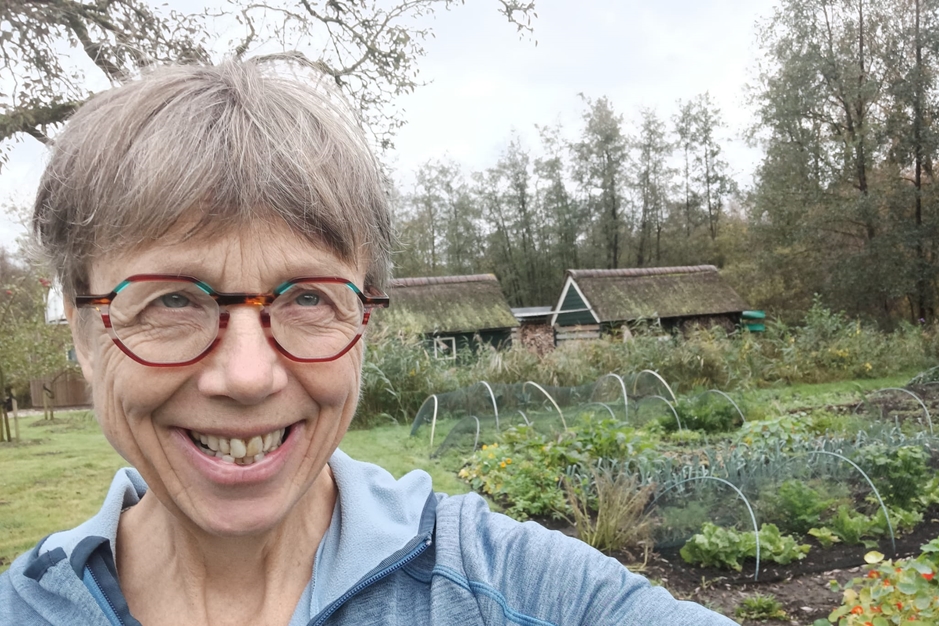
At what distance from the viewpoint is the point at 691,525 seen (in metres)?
4.59

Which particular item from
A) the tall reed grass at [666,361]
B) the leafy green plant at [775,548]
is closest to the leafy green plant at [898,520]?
the leafy green plant at [775,548]

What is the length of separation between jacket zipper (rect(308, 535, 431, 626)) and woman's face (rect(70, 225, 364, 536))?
0.55 ft

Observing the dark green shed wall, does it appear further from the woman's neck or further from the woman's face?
the woman's face

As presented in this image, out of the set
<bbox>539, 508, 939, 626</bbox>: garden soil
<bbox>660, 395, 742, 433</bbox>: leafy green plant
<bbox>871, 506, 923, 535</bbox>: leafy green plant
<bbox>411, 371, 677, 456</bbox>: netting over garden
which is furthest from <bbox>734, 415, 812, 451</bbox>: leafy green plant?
<bbox>411, 371, 677, 456</bbox>: netting over garden

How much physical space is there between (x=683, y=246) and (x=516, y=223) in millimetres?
9097

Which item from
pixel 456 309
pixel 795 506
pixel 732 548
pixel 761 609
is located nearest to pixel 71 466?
pixel 732 548

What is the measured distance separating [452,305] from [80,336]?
20074mm

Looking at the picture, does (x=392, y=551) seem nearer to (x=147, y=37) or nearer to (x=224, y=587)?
(x=224, y=587)

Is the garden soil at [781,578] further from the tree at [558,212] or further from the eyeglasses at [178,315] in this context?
the tree at [558,212]

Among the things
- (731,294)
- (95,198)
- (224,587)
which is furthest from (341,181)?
(731,294)

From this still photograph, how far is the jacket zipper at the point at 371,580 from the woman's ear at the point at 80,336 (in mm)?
587

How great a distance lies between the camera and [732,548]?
4.26 meters

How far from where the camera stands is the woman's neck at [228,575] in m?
1.25

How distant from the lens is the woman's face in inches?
41.7
